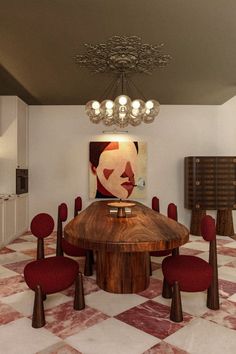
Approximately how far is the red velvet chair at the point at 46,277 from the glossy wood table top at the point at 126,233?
29 cm

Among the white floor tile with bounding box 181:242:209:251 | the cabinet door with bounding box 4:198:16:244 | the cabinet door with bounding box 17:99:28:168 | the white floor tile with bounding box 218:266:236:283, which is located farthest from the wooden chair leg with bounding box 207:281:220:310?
the cabinet door with bounding box 17:99:28:168

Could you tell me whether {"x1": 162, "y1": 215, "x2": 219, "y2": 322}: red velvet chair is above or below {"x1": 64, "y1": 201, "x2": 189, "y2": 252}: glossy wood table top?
below

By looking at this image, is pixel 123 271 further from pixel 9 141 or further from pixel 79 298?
pixel 9 141

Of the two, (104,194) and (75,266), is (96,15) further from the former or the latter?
(104,194)

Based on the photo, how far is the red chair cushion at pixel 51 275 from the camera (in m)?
2.32

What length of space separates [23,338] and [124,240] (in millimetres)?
1033

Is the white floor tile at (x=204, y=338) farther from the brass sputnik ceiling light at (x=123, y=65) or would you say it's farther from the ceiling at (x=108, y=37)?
the ceiling at (x=108, y=37)

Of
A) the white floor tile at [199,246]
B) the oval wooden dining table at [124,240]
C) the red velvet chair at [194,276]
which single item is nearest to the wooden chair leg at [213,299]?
the red velvet chair at [194,276]

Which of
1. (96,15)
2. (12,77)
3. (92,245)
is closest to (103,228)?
(92,245)

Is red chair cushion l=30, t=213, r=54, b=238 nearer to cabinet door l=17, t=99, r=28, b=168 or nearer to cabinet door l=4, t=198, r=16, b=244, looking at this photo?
cabinet door l=4, t=198, r=16, b=244

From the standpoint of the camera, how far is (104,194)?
19.8ft

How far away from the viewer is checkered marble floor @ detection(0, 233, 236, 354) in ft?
6.69

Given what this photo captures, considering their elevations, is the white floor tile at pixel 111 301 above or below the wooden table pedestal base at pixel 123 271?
below

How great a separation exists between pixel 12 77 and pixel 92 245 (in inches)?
126
